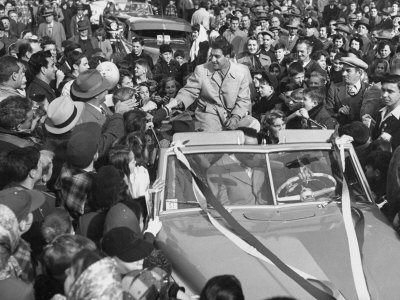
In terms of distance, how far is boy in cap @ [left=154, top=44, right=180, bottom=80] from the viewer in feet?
45.9

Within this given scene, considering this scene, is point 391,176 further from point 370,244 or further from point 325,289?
point 325,289

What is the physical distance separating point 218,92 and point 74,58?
3.14 metres

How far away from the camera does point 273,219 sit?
226 inches

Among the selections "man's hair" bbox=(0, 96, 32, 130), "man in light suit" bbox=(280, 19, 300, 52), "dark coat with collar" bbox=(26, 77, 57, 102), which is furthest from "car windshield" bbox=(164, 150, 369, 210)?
"man in light suit" bbox=(280, 19, 300, 52)

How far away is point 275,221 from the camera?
5.70 meters

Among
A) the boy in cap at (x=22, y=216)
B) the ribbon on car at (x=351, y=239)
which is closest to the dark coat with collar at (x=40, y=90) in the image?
the ribbon on car at (x=351, y=239)

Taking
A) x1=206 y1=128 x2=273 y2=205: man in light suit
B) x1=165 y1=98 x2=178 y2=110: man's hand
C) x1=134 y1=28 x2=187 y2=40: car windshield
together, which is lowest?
x1=134 y1=28 x2=187 y2=40: car windshield

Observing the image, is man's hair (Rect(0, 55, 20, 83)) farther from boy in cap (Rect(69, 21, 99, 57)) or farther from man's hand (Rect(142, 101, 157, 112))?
boy in cap (Rect(69, 21, 99, 57))

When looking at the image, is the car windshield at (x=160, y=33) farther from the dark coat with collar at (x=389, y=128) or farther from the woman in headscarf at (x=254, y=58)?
the dark coat with collar at (x=389, y=128)

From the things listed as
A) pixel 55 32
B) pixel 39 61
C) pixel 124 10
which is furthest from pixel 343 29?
pixel 124 10

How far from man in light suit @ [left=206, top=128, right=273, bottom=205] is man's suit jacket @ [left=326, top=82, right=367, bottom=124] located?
348 centimetres

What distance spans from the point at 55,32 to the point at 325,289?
14.1m

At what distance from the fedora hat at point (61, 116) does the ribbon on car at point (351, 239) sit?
8.09 feet

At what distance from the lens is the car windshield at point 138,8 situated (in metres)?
24.1
